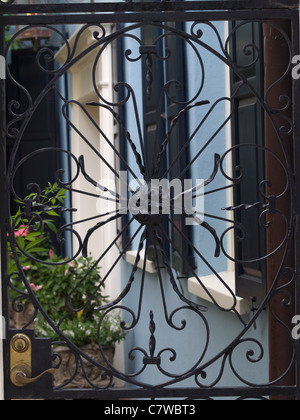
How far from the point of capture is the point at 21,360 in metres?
2.31

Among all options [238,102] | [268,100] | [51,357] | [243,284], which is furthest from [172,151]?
[51,357]

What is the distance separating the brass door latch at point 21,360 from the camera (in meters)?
2.29

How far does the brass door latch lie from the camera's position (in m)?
2.29

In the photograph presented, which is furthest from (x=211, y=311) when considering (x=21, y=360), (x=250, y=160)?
(x=21, y=360)

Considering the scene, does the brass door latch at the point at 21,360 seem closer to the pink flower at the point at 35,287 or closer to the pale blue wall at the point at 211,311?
the pale blue wall at the point at 211,311

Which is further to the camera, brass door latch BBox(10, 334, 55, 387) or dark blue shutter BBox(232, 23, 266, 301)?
dark blue shutter BBox(232, 23, 266, 301)

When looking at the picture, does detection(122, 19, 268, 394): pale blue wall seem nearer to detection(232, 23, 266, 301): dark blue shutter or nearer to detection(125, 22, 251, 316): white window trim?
detection(125, 22, 251, 316): white window trim

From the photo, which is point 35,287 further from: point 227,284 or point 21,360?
point 21,360

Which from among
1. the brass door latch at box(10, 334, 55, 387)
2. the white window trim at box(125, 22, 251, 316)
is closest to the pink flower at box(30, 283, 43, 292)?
the white window trim at box(125, 22, 251, 316)

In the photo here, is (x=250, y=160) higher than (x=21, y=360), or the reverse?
(x=250, y=160)

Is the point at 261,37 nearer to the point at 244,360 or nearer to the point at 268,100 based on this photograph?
the point at 268,100

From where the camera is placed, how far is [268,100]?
2549 millimetres

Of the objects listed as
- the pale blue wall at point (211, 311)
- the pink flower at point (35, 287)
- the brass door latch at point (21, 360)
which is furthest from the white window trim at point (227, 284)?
the pink flower at point (35, 287)
